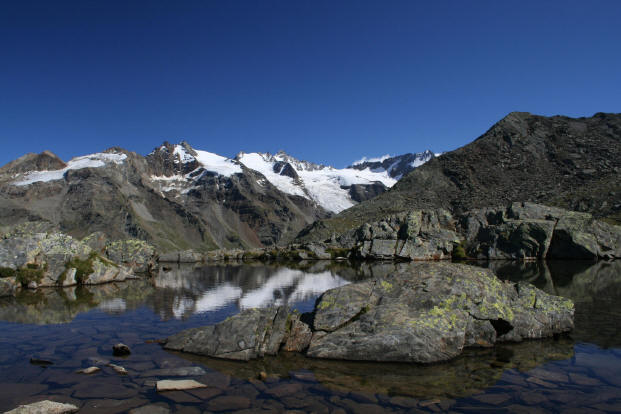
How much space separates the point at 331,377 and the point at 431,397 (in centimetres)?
382

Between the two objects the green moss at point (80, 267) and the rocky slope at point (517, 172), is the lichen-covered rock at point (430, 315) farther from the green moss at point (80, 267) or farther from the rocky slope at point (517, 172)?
the rocky slope at point (517, 172)

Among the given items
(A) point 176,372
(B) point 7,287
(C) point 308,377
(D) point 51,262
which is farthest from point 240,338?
(D) point 51,262

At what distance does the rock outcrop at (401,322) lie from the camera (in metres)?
17.0

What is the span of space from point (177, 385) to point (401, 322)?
981cm

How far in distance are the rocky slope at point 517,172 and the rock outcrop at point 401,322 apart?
13751 centimetres

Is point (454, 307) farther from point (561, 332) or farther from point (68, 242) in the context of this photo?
point (68, 242)

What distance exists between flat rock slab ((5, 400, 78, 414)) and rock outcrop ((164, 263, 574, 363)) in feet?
21.5

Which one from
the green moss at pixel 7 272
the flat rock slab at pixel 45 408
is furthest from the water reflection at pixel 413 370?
the green moss at pixel 7 272

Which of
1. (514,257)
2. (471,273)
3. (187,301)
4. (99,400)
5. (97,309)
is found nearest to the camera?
(99,400)

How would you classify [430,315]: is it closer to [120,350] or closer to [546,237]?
[120,350]

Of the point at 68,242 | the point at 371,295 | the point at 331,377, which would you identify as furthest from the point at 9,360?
the point at 68,242

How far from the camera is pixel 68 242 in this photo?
49750 mm

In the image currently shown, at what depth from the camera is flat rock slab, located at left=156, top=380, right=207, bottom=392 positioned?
43.9 feet

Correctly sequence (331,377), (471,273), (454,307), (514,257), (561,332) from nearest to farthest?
(331,377)
(454,307)
(561,332)
(471,273)
(514,257)
